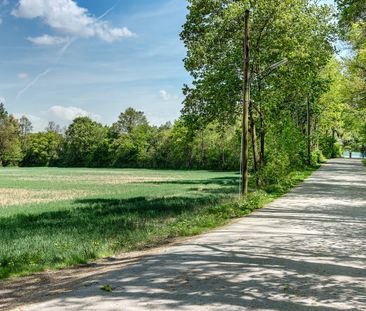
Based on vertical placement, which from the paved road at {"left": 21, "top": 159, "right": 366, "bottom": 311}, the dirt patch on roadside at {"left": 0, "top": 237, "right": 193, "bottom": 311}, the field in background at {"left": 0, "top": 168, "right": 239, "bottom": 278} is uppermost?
the paved road at {"left": 21, "top": 159, "right": 366, "bottom": 311}

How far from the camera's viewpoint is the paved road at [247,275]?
5727 mm

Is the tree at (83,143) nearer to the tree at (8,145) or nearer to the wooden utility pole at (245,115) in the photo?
the tree at (8,145)

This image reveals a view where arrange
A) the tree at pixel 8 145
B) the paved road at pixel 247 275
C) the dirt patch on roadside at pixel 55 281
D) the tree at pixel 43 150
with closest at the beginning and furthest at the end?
the paved road at pixel 247 275 → the dirt patch on roadside at pixel 55 281 → the tree at pixel 8 145 → the tree at pixel 43 150

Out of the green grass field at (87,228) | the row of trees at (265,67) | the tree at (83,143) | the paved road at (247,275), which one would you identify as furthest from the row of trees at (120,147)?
the paved road at (247,275)

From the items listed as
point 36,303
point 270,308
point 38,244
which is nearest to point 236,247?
point 270,308

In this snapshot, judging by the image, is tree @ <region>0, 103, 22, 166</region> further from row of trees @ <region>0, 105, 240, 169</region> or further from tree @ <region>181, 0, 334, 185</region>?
tree @ <region>181, 0, 334, 185</region>

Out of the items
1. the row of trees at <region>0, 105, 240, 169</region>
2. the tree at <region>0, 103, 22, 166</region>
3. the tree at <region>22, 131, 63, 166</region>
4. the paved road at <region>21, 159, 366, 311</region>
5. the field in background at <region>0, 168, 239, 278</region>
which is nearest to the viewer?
the paved road at <region>21, 159, 366, 311</region>

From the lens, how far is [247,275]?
7.09 meters

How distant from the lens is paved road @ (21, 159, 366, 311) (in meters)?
5.73

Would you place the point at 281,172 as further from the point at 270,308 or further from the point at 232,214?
the point at 270,308

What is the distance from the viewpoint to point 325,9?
30.6 m

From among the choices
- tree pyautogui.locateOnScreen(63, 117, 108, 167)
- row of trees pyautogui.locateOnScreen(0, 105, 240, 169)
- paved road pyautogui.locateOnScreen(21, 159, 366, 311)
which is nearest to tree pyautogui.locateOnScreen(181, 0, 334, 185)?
paved road pyautogui.locateOnScreen(21, 159, 366, 311)

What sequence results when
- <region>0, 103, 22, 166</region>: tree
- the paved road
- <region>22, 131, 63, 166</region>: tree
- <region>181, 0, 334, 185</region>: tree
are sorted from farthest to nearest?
<region>22, 131, 63, 166</region>: tree < <region>0, 103, 22, 166</region>: tree < <region>181, 0, 334, 185</region>: tree < the paved road

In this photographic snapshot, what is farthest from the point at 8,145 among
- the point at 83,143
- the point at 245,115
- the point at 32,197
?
the point at 245,115
